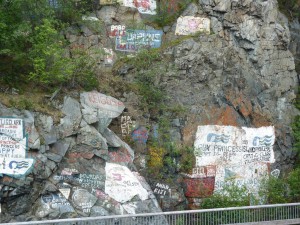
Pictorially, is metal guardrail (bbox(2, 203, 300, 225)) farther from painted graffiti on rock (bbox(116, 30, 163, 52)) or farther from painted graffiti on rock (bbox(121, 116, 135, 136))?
painted graffiti on rock (bbox(116, 30, 163, 52))

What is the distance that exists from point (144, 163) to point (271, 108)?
665 centimetres

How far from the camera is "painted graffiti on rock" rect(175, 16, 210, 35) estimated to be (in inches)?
823

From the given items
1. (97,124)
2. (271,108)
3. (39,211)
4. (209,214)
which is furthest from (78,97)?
(271,108)

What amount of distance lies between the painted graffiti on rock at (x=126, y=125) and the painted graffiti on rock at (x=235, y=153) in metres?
2.70

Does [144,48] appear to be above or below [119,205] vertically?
above

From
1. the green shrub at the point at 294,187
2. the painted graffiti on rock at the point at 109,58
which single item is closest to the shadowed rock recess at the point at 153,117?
the painted graffiti on rock at the point at 109,58

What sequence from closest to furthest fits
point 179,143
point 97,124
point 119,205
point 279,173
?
point 119,205
point 97,124
point 179,143
point 279,173

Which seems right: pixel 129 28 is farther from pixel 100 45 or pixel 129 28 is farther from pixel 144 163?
pixel 144 163

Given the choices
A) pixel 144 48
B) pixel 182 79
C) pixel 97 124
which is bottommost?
pixel 97 124

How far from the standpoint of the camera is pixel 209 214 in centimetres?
1370

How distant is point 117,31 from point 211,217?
9.88 metres

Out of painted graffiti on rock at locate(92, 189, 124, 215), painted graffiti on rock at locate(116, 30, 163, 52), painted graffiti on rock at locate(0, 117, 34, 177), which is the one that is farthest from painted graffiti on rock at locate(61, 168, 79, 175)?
painted graffiti on rock at locate(116, 30, 163, 52)

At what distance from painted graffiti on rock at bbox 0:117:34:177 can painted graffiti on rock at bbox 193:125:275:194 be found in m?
6.76

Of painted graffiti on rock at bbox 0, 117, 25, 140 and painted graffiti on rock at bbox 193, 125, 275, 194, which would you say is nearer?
painted graffiti on rock at bbox 0, 117, 25, 140
